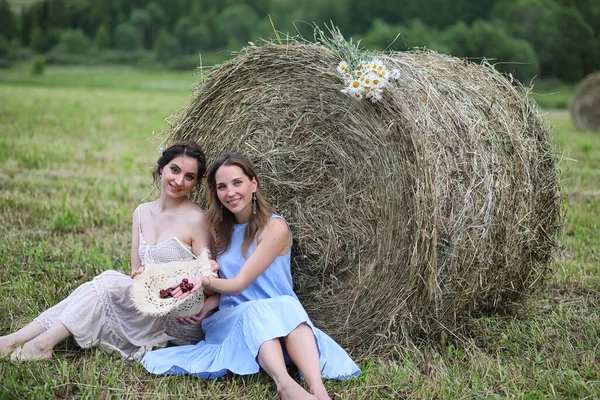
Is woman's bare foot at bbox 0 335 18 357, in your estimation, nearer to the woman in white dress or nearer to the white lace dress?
the woman in white dress

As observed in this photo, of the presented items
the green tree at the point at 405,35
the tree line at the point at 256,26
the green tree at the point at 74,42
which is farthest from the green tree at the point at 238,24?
the green tree at the point at 74,42

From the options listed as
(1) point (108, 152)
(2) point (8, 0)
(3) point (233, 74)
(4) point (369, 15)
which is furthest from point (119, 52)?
(3) point (233, 74)

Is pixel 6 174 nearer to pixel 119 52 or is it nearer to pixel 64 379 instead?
pixel 64 379

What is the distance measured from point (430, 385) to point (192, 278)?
129 cm

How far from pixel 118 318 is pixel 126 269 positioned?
1.13m

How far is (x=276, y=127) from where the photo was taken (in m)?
4.50

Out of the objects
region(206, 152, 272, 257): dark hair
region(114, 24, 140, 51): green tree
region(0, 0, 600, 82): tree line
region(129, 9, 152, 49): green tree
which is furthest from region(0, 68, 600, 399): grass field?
region(129, 9, 152, 49): green tree

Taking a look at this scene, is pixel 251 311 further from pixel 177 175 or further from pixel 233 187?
pixel 177 175

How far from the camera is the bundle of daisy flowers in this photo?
385cm

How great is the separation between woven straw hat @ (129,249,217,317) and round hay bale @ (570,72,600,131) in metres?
11.7

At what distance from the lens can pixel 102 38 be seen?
3872 centimetres

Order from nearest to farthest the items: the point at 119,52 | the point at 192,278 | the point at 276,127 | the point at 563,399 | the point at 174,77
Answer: the point at 563,399
the point at 192,278
the point at 276,127
the point at 174,77
the point at 119,52

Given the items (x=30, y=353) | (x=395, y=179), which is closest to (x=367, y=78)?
(x=395, y=179)

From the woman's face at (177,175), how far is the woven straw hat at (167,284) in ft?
1.37
